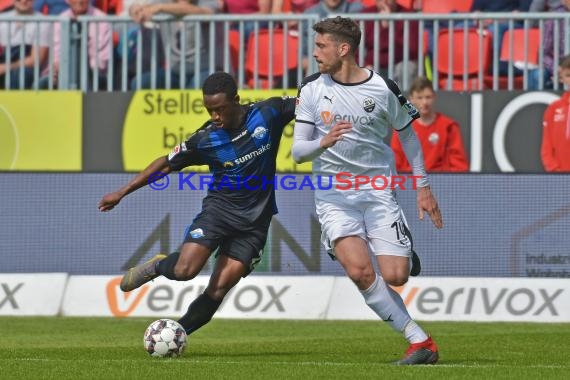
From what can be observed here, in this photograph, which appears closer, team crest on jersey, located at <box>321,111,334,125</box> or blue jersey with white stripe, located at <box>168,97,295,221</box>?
team crest on jersey, located at <box>321,111,334,125</box>

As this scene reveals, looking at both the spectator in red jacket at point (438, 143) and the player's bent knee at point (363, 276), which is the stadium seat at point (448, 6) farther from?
the player's bent knee at point (363, 276)

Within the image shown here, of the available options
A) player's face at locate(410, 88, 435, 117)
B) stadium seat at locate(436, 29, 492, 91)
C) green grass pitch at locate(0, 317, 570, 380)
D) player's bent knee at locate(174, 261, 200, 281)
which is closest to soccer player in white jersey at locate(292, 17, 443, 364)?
green grass pitch at locate(0, 317, 570, 380)

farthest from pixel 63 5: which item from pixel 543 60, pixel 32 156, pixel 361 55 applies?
pixel 543 60

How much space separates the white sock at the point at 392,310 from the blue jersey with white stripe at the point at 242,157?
1645 millimetres

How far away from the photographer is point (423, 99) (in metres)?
15.3

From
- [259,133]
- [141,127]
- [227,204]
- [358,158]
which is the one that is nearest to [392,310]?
[358,158]

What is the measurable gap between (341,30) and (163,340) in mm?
2804

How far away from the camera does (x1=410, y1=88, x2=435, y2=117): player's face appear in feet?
50.1

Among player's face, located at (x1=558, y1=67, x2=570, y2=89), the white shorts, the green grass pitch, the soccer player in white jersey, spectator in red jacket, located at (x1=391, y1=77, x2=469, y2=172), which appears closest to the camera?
the green grass pitch

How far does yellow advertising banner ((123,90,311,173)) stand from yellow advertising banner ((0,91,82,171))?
65 centimetres

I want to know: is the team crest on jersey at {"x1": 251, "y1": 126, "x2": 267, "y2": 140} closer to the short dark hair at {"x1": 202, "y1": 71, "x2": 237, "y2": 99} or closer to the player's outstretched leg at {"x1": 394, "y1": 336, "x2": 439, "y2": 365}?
the short dark hair at {"x1": 202, "y1": 71, "x2": 237, "y2": 99}

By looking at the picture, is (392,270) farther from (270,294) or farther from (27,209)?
(27,209)

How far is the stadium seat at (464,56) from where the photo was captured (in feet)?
52.6

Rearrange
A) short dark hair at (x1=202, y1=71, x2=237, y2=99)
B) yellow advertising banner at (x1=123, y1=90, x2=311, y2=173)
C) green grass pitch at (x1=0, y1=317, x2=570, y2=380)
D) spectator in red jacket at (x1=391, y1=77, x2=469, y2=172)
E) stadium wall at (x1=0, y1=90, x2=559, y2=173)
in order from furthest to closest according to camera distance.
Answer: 1. yellow advertising banner at (x1=123, y1=90, x2=311, y2=173)
2. stadium wall at (x1=0, y1=90, x2=559, y2=173)
3. spectator in red jacket at (x1=391, y1=77, x2=469, y2=172)
4. short dark hair at (x1=202, y1=71, x2=237, y2=99)
5. green grass pitch at (x1=0, y1=317, x2=570, y2=380)
